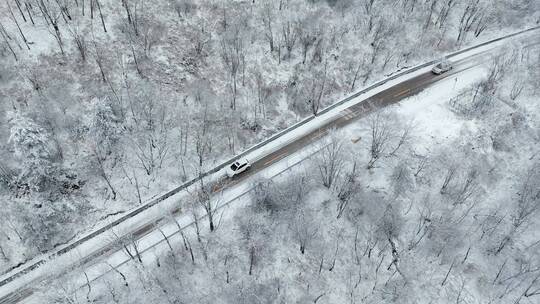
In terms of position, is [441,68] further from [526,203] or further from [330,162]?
[330,162]

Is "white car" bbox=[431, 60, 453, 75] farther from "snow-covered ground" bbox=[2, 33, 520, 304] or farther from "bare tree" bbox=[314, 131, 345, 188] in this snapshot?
"bare tree" bbox=[314, 131, 345, 188]

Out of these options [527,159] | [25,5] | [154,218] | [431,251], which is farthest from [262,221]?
[25,5]

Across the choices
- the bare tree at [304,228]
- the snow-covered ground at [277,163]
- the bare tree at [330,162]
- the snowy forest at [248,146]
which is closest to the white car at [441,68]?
the snow-covered ground at [277,163]

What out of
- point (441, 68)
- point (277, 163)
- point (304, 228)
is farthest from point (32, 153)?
point (441, 68)

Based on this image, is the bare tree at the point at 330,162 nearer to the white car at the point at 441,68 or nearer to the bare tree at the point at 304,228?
the bare tree at the point at 304,228

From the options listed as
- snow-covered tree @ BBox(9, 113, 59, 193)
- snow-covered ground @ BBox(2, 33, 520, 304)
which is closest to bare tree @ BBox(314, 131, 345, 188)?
snow-covered ground @ BBox(2, 33, 520, 304)

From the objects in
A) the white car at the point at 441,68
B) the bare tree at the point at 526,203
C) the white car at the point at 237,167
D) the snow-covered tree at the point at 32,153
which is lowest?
the bare tree at the point at 526,203
